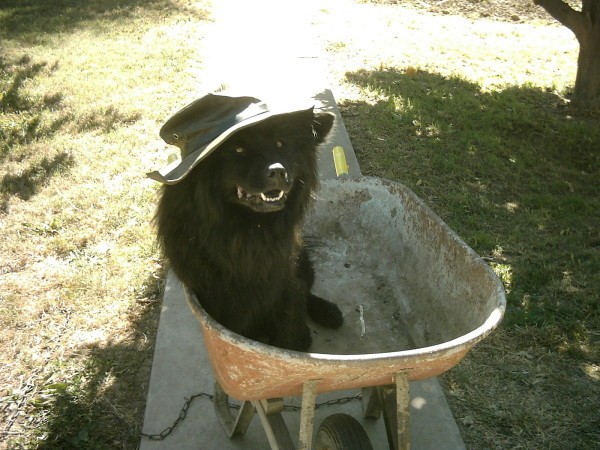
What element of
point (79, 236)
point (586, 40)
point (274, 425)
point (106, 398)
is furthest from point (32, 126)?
point (586, 40)

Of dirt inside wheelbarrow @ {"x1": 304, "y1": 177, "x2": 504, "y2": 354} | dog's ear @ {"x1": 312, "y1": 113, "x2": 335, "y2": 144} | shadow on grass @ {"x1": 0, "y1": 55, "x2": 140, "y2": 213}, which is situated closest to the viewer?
dog's ear @ {"x1": 312, "y1": 113, "x2": 335, "y2": 144}

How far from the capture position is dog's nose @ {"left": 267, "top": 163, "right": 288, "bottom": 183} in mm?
1943

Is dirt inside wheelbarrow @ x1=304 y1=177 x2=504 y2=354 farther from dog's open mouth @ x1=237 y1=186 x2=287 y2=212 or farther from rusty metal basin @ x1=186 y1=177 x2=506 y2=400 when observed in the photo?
dog's open mouth @ x1=237 y1=186 x2=287 y2=212

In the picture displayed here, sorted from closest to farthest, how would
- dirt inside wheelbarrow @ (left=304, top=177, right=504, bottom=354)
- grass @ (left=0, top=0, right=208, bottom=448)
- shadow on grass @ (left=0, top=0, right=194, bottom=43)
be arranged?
dirt inside wheelbarrow @ (left=304, top=177, right=504, bottom=354) → grass @ (left=0, top=0, right=208, bottom=448) → shadow on grass @ (left=0, top=0, right=194, bottom=43)

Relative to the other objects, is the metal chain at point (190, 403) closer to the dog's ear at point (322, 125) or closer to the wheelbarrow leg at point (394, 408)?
the wheelbarrow leg at point (394, 408)

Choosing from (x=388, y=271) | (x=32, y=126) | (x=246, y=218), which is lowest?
(x=32, y=126)

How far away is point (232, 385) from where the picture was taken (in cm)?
197

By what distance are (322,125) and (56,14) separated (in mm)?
9693

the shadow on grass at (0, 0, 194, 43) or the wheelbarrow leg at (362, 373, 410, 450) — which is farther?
the shadow on grass at (0, 0, 194, 43)

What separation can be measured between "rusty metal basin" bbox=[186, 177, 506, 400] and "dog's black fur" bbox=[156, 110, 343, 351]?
0.19m

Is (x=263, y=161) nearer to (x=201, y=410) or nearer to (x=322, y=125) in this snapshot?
(x=322, y=125)

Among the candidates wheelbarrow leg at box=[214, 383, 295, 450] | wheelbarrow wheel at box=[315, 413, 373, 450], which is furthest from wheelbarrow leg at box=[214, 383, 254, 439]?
wheelbarrow wheel at box=[315, 413, 373, 450]

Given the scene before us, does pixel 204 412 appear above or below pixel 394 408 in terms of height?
below

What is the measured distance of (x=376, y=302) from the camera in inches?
121
